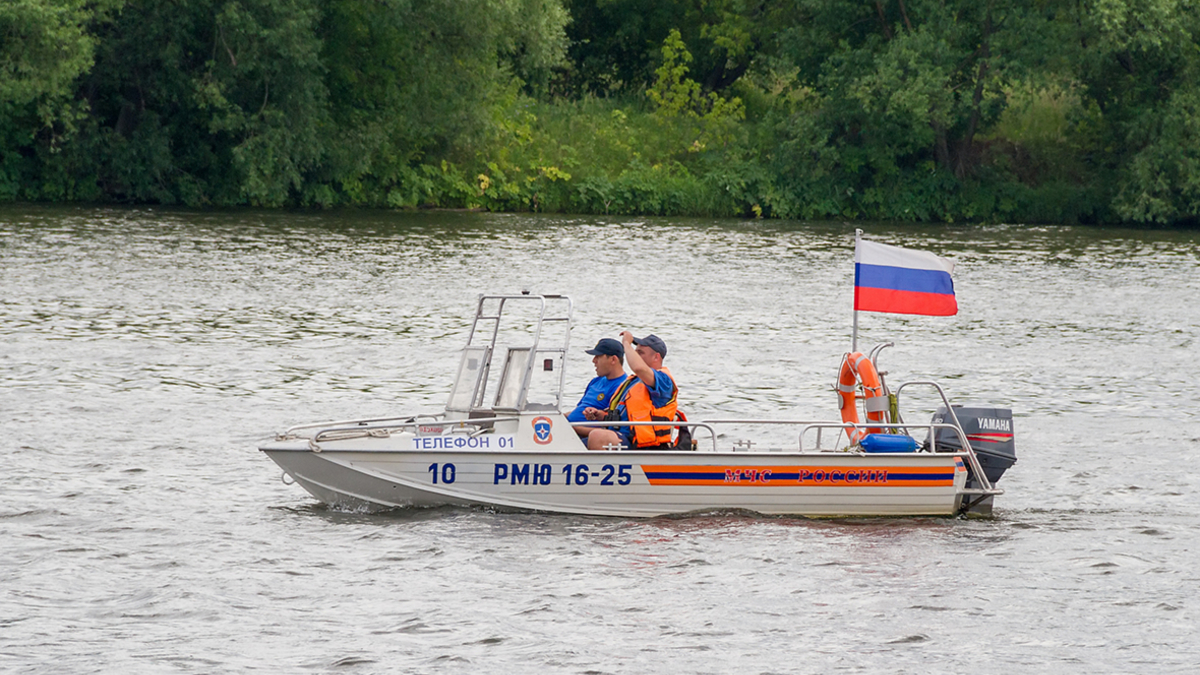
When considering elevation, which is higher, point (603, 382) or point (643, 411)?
point (603, 382)

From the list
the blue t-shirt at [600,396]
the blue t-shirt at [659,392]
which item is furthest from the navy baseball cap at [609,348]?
the blue t-shirt at [659,392]

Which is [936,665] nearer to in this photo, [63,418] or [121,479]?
[121,479]

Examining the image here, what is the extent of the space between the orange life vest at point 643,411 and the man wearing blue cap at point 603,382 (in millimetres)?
213

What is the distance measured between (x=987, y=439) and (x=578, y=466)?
374cm

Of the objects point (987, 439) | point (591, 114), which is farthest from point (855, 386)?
point (591, 114)

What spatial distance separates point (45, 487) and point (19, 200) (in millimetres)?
32040

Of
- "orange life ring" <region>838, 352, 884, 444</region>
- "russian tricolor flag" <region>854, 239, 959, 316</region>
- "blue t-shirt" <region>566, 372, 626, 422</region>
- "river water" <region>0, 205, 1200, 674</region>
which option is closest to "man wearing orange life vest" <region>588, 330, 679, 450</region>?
"blue t-shirt" <region>566, 372, 626, 422</region>

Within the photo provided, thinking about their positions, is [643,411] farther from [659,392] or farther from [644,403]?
[659,392]

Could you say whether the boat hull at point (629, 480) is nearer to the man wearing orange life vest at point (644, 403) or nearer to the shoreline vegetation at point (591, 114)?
the man wearing orange life vest at point (644, 403)

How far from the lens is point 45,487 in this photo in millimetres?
14102

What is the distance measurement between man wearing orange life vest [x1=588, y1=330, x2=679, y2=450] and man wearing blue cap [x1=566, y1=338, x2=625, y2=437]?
0.15m

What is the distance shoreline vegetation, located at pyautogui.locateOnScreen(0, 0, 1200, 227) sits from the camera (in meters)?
42.7

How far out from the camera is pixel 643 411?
1312 cm

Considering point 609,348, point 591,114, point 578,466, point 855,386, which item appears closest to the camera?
point 578,466
